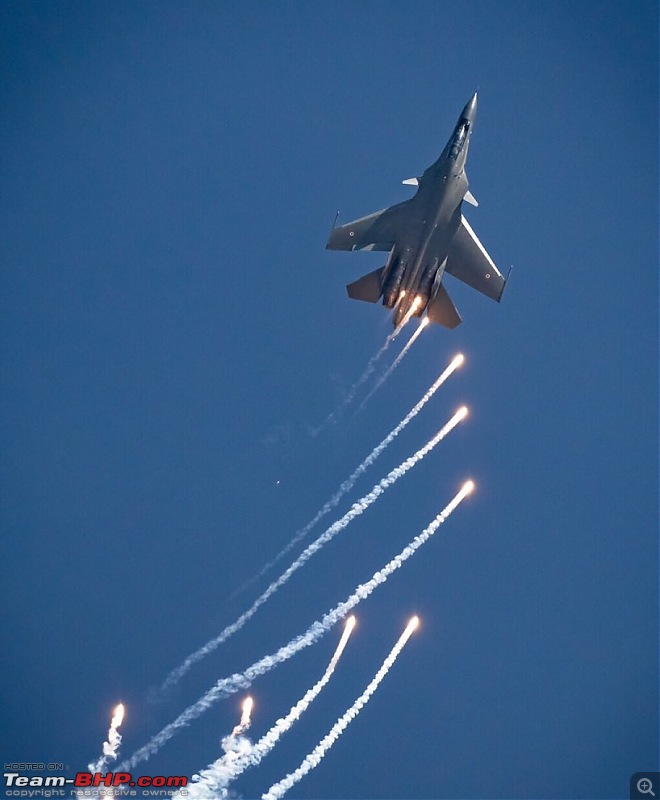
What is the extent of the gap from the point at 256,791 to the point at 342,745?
403 inches

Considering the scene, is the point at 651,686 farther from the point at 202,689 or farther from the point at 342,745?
the point at 202,689

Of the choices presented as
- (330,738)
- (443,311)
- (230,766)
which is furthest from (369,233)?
(330,738)

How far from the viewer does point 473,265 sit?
40.9m

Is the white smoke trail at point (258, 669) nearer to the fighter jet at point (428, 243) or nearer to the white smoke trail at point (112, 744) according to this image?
the white smoke trail at point (112, 744)

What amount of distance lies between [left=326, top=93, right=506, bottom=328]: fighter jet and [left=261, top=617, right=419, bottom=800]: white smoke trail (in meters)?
15.3

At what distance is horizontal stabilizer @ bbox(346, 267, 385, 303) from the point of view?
3931cm

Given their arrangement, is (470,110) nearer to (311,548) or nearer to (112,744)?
(311,548)

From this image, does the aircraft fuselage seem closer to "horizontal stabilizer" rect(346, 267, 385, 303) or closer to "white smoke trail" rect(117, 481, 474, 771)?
"horizontal stabilizer" rect(346, 267, 385, 303)

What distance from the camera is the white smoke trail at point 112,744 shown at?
33.8m

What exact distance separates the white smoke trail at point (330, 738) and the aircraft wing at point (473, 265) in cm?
1660

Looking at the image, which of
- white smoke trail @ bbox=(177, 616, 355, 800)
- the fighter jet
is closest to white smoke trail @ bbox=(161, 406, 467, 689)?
white smoke trail @ bbox=(177, 616, 355, 800)

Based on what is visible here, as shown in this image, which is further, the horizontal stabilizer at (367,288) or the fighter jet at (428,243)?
the horizontal stabilizer at (367,288)

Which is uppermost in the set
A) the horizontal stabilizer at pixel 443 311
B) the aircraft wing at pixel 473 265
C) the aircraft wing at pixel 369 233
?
the aircraft wing at pixel 369 233

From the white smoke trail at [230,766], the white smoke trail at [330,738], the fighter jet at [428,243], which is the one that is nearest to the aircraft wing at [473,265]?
the fighter jet at [428,243]
